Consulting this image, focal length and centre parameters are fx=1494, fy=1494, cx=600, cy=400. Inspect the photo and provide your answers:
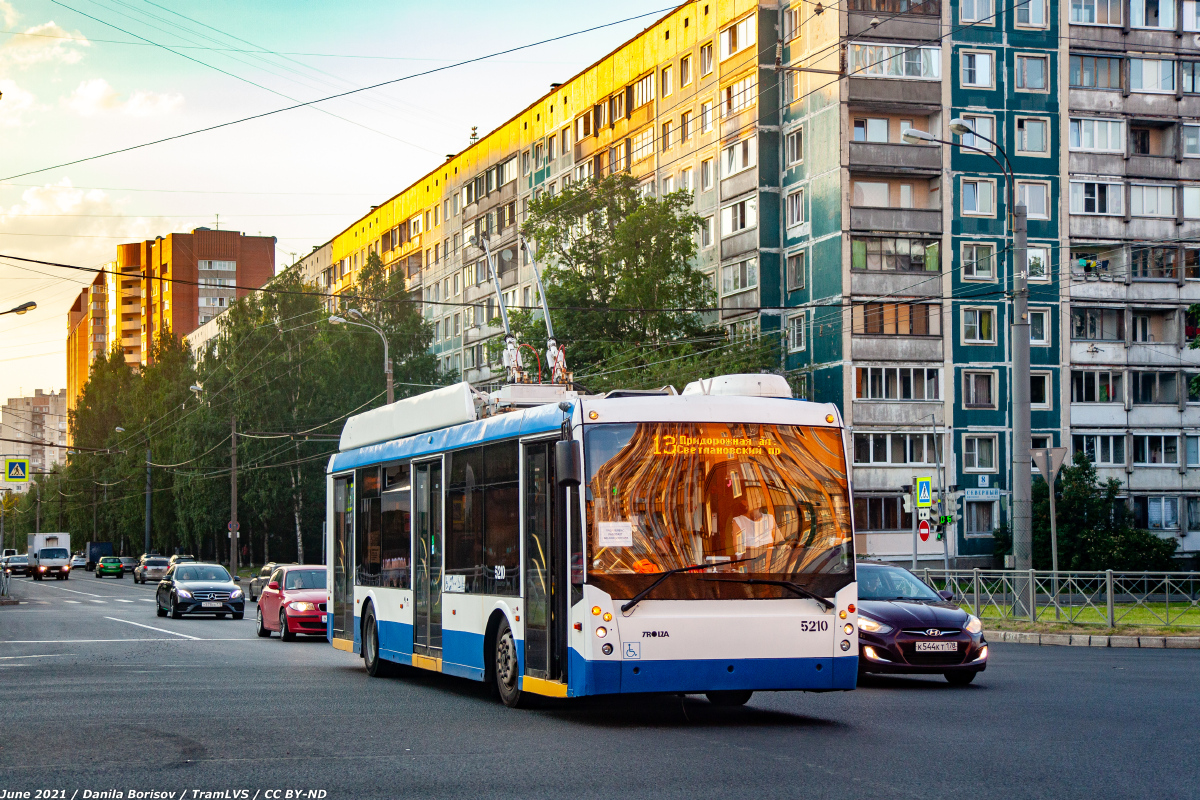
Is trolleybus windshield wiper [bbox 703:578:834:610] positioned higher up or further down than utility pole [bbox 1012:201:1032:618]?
further down

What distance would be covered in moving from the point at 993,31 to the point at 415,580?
5095 centimetres

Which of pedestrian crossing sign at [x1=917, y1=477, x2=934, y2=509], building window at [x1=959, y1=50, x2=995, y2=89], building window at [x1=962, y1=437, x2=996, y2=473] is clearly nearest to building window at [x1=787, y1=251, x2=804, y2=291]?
building window at [x1=962, y1=437, x2=996, y2=473]

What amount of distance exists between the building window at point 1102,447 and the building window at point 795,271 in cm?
1371

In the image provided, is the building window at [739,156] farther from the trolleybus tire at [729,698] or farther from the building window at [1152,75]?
the trolleybus tire at [729,698]

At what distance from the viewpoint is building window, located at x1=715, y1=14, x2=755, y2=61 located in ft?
200

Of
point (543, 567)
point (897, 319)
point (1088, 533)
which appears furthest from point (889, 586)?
point (1088, 533)

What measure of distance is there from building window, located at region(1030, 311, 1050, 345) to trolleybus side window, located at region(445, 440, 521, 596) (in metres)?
50.5

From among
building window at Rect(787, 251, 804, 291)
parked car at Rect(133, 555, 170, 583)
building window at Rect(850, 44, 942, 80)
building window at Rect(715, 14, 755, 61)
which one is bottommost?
parked car at Rect(133, 555, 170, 583)

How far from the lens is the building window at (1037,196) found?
62062 mm

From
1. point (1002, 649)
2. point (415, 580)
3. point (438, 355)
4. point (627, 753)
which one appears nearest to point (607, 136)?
point (438, 355)

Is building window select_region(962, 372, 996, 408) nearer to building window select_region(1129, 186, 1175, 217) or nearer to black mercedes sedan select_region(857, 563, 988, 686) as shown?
building window select_region(1129, 186, 1175, 217)

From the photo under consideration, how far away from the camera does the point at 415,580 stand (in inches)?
669

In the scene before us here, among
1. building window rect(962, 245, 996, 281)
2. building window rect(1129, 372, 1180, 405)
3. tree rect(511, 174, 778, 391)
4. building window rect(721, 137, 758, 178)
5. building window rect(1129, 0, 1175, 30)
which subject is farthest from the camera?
building window rect(1129, 372, 1180, 405)

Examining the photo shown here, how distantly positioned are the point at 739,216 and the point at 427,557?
47747 mm
